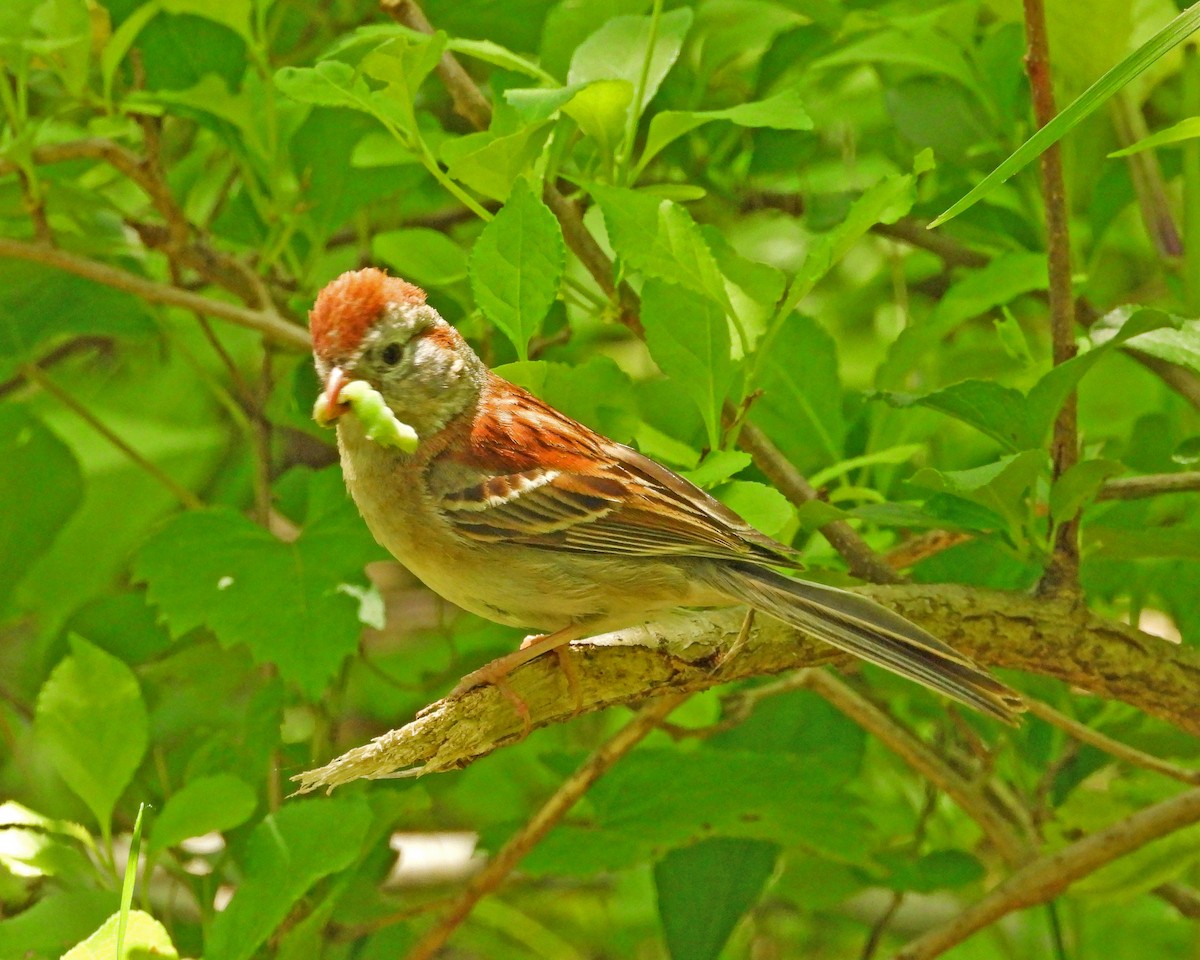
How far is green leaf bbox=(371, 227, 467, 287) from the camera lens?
225 centimetres

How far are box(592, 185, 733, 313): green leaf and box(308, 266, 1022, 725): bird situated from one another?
1.02 ft

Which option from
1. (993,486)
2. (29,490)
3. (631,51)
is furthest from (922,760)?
(29,490)

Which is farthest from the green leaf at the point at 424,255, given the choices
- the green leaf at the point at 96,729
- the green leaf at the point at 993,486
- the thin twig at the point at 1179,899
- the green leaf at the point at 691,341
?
the thin twig at the point at 1179,899

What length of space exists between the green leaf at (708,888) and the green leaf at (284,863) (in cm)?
73

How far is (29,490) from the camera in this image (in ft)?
8.21

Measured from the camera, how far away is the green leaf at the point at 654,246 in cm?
181

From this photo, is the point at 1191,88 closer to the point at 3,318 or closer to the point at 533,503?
the point at 533,503

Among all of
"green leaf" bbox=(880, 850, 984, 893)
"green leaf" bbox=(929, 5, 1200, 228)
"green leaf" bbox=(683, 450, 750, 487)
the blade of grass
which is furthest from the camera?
"green leaf" bbox=(880, 850, 984, 893)

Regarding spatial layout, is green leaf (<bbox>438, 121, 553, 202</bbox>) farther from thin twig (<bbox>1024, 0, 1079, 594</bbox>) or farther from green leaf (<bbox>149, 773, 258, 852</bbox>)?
green leaf (<bbox>149, 773, 258, 852</bbox>)

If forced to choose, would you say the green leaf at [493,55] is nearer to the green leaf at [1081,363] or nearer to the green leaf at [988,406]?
the green leaf at [988,406]

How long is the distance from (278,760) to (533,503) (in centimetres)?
75

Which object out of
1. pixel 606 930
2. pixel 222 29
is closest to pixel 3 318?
pixel 222 29

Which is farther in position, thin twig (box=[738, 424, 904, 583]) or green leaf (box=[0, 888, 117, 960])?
thin twig (box=[738, 424, 904, 583])

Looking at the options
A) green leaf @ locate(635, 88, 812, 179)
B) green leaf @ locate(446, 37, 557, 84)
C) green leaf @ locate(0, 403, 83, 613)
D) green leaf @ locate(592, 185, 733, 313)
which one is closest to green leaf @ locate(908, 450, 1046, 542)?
green leaf @ locate(592, 185, 733, 313)
